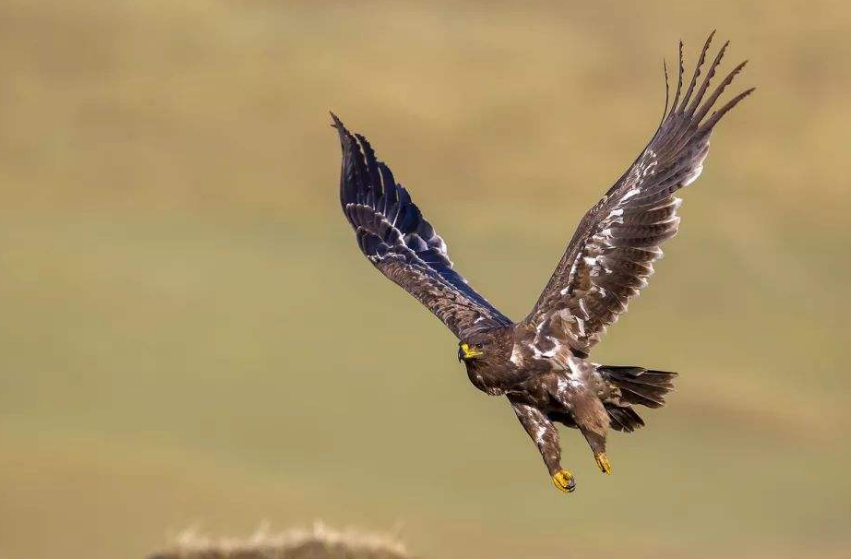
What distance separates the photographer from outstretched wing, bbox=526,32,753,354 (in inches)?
698

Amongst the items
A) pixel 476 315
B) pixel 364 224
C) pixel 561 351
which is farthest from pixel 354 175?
pixel 561 351

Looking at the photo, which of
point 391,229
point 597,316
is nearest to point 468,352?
point 597,316

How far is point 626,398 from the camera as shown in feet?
60.7

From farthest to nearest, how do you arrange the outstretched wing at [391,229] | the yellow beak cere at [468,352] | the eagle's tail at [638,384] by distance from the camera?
1. the outstretched wing at [391,229]
2. the eagle's tail at [638,384]
3. the yellow beak cere at [468,352]

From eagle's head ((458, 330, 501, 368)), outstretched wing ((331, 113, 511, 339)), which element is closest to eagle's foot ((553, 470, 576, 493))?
eagle's head ((458, 330, 501, 368))

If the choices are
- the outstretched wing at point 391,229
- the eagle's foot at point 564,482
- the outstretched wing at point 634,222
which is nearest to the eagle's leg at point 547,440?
the eagle's foot at point 564,482

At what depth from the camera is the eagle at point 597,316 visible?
17.8 meters

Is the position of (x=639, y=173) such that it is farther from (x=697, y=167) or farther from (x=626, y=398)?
(x=626, y=398)

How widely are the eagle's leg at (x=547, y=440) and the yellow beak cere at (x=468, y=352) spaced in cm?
109

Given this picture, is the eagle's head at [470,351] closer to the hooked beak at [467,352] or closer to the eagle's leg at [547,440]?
the hooked beak at [467,352]

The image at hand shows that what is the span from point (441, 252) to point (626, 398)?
4.30m

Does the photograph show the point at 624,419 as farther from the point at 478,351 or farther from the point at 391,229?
the point at 391,229

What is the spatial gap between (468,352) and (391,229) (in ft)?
16.2

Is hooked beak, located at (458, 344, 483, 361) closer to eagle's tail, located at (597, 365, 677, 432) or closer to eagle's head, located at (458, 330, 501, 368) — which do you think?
eagle's head, located at (458, 330, 501, 368)
